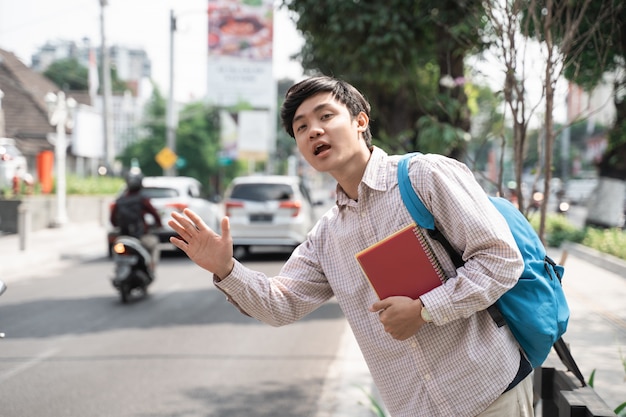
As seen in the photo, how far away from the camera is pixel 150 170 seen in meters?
55.1

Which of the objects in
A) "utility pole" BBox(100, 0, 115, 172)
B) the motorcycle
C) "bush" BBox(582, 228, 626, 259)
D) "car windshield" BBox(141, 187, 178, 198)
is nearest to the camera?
the motorcycle

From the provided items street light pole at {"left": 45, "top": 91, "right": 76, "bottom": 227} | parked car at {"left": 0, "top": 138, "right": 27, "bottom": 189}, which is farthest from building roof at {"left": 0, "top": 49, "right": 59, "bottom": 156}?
street light pole at {"left": 45, "top": 91, "right": 76, "bottom": 227}

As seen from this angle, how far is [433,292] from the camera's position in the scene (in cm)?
206

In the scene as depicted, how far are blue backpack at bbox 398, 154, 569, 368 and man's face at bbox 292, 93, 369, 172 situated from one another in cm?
18

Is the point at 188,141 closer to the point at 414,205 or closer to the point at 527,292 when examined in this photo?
the point at 414,205

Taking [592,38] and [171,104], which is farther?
[171,104]

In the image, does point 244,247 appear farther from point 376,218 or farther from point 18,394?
point 376,218

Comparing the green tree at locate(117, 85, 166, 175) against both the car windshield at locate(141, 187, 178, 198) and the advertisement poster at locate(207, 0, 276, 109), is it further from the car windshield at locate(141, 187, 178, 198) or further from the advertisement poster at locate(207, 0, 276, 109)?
the car windshield at locate(141, 187, 178, 198)

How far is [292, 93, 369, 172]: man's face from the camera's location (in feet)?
7.39

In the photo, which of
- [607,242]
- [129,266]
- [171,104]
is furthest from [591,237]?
[171,104]

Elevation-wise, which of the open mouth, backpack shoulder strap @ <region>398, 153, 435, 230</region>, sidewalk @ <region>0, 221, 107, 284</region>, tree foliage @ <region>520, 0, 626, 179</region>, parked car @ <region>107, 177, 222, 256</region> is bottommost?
sidewalk @ <region>0, 221, 107, 284</region>

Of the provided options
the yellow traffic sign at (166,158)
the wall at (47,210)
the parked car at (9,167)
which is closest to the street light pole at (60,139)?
the wall at (47,210)

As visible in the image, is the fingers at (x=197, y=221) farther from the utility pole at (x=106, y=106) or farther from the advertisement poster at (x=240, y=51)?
the advertisement poster at (x=240, y=51)

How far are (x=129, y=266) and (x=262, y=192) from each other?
589 centimetres
